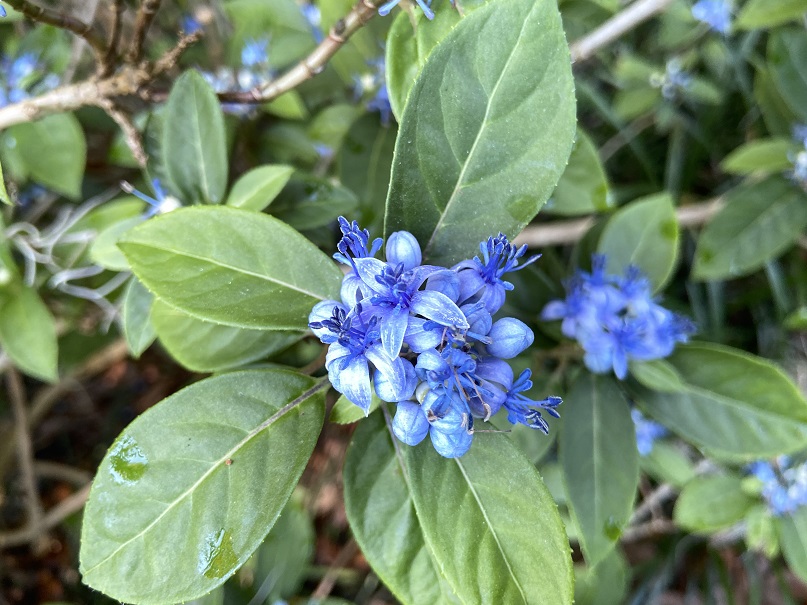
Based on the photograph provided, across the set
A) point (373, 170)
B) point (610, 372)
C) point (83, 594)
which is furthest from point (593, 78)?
point (83, 594)

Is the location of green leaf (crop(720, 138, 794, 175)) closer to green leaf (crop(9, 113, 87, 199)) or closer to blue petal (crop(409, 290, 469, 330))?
blue petal (crop(409, 290, 469, 330))

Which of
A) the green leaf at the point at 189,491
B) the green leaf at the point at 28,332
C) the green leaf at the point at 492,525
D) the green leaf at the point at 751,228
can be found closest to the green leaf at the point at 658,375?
the green leaf at the point at 492,525

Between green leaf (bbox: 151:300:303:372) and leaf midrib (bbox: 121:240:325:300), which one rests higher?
leaf midrib (bbox: 121:240:325:300)

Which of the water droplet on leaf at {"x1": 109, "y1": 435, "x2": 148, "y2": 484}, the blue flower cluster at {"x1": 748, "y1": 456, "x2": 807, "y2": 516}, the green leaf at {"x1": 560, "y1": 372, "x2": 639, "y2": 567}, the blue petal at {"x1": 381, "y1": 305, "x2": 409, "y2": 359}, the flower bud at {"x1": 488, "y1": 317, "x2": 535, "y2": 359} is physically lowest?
the blue flower cluster at {"x1": 748, "y1": 456, "x2": 807, "y2": 516}

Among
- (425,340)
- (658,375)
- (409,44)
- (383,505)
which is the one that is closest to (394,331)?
(425,340)

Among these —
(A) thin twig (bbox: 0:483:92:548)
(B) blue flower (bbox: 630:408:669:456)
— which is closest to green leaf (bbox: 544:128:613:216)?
(B) blue flower (bbox: 630:408:669:456)

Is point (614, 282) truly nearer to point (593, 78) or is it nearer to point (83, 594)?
point (593, 78)

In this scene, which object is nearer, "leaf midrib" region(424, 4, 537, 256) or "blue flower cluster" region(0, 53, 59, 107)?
"leaf midrib" region(424, 4, 537, 256)
